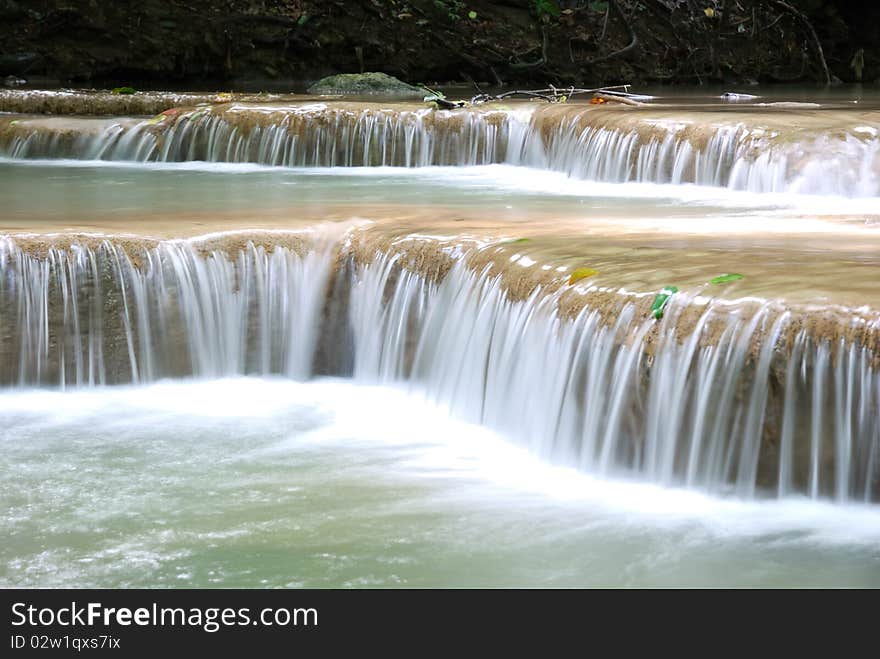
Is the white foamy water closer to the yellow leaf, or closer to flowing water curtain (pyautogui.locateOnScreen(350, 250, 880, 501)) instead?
flowing water curtain (pyautogui.locateOnScreen(350, 250, 880, 501))

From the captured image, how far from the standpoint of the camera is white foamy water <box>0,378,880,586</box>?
4.55m

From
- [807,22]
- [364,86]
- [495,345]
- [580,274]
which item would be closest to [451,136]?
[364,86]

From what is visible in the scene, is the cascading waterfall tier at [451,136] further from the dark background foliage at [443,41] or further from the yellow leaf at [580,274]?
the dark background foliage at [443,41]

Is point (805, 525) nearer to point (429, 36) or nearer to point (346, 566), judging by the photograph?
point (346, 566)

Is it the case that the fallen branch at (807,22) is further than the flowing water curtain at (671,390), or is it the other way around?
the fallen branch at (807,22)

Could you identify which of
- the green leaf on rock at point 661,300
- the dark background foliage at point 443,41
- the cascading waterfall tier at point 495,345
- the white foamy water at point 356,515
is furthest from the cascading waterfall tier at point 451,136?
the dark background foliage at point 443,41

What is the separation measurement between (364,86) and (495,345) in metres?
12.6

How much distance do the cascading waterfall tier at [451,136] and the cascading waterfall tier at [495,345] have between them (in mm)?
3981

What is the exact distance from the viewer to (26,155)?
13.2 metres

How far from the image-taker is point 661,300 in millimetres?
5371

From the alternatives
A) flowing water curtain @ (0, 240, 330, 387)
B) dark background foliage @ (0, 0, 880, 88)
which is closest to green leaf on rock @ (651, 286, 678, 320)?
flowing water curtain @ (0, 240, 330, 387)

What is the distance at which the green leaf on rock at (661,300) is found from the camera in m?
5.34

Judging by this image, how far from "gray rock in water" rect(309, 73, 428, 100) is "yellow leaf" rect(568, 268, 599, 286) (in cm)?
1225

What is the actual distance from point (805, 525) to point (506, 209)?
14.4ft
